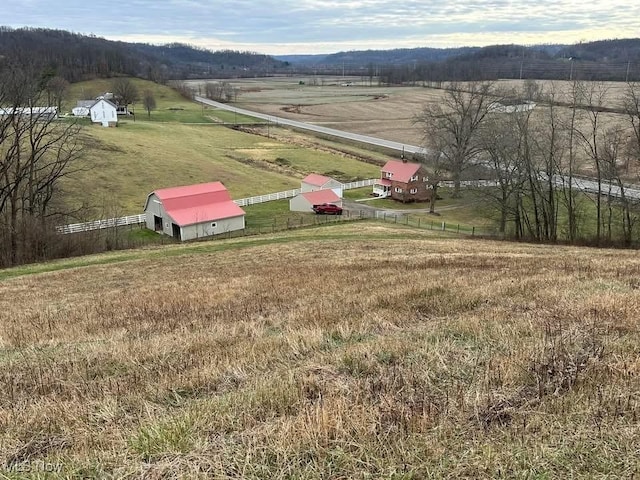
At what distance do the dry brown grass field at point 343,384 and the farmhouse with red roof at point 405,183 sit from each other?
4364cm

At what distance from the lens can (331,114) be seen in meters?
123

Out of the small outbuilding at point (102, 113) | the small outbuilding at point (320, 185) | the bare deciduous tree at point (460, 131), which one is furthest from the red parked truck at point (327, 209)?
the small outbuilding at point (102, 113)

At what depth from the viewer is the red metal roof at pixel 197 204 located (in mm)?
39906

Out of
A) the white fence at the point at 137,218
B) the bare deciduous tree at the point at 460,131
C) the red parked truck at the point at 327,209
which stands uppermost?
the bare deciduous tree at the point at 460,131

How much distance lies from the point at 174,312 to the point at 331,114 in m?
117

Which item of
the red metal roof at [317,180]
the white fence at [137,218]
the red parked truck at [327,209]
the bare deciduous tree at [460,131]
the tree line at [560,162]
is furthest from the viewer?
the bare deciduous tree at [460,131]

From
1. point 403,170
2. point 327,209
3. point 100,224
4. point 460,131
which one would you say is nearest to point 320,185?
point 327,209

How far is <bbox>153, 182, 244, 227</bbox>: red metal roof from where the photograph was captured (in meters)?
39.9

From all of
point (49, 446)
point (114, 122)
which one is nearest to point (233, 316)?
point (49, 446)

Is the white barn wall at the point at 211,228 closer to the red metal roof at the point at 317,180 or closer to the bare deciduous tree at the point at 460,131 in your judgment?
the red metal roof at the point at 317,180

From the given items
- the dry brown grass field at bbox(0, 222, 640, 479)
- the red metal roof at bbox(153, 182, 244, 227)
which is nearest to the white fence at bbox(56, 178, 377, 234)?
the red metal roof at bbox(153, 182, 244, 227)

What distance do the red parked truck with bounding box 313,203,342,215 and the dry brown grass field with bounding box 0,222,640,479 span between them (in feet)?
117

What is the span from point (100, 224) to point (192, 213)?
7.58 metres

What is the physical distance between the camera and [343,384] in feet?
15.9
